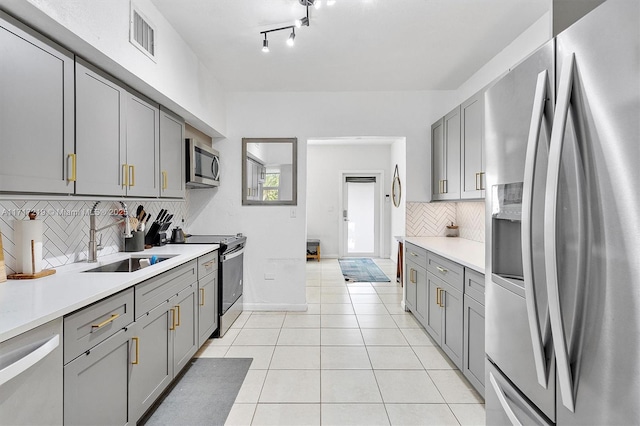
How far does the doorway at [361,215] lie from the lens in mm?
7566

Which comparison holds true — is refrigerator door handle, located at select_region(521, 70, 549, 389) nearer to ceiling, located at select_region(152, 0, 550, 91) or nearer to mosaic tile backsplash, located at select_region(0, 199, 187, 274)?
ceiling, located at select_region(152, 0, 550, 91)

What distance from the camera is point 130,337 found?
1667mm

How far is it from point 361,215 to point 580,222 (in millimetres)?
6857

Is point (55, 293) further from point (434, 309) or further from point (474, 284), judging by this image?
point (434, 309)

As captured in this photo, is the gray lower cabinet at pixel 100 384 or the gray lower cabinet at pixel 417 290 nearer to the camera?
the gray lower cabinet at pixel 100 384

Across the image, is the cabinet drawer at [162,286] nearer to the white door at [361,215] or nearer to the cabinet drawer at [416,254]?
the cabinet drawer at [416,254]

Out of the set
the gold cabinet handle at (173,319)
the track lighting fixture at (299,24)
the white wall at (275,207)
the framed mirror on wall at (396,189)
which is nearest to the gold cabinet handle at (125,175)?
the gold cabinet handle at (173,319)

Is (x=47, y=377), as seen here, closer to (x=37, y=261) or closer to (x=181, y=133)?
(x=37, y=261)

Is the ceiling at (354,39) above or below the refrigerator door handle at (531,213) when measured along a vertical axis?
above

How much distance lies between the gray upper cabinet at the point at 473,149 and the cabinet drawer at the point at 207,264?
8.12ft

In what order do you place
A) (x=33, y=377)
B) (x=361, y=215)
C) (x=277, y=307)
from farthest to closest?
(x=361, y=215) → (x=277, y=307) → (x=33, y=377)

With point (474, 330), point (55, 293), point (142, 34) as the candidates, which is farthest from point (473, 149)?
point (55, 293)

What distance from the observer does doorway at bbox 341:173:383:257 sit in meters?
7.57

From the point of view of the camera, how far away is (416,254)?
3348 mm
